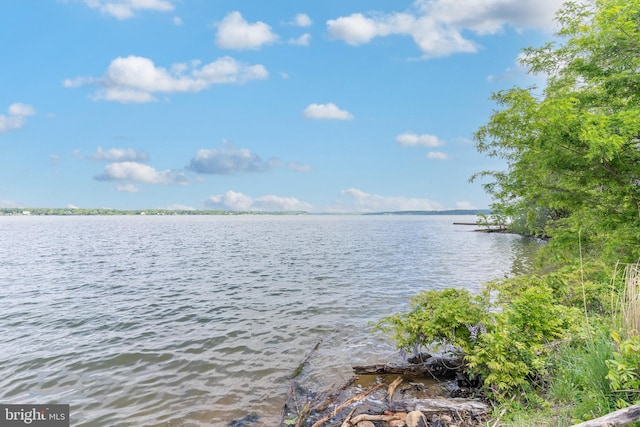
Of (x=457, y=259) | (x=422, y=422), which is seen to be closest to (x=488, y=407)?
(x=422, y=422)

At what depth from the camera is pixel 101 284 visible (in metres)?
19.6

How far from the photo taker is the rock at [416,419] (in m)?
5.25

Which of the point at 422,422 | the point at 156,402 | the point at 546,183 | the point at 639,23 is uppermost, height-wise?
the point at 639,23

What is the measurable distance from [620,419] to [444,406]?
110 inches

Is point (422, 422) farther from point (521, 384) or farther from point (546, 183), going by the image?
point (546, 183)

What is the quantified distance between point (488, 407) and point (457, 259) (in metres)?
27.4

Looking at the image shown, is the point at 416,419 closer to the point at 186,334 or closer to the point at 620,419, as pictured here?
the point at 620,419

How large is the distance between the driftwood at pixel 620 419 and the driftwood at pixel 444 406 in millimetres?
2303

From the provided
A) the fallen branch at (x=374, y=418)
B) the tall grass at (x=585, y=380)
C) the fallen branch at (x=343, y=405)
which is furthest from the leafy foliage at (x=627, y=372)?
the fallen branch at (x=343, y=405)

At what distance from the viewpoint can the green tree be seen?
7.55 m

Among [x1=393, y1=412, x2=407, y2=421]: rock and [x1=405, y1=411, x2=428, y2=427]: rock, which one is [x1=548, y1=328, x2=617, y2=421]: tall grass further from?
[x1=393, y1=412, x2=407, y2=421]: rock

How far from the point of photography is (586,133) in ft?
22.7

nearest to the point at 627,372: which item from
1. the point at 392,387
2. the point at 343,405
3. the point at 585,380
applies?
the point at 585,380

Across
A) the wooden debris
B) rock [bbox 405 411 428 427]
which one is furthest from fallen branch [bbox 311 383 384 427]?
rock [bbox 405 411 428 427]
